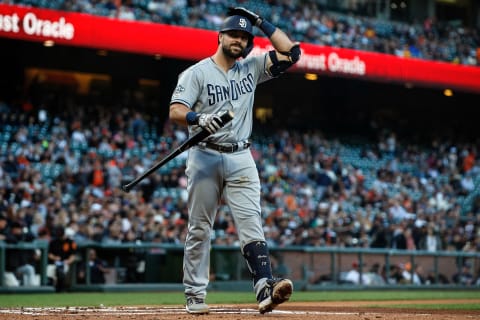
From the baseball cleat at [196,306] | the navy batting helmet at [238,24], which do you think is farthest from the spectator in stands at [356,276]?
the navy batting helmet at [238,24]

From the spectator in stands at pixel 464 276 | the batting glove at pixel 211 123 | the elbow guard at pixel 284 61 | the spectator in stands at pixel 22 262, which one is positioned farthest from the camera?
the spectator in stands at pixel 464 276

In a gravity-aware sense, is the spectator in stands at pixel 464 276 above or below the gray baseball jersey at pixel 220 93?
below

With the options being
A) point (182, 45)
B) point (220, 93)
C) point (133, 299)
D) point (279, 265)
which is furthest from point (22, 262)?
point (182, 45)

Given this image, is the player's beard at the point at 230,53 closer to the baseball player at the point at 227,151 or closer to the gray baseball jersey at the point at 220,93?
the baseball player at the point at 227,151

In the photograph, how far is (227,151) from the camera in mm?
6738

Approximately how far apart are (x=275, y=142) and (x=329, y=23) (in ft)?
12.8

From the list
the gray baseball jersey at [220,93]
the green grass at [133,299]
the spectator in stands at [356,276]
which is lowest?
the green grass at [133,299]

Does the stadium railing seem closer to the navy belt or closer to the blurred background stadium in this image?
the blurred background stadium

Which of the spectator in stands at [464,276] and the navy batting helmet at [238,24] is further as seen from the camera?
the spectator in stands at [464,276]

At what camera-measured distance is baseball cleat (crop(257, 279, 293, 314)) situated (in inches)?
245

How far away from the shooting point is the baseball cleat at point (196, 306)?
685 centimetres

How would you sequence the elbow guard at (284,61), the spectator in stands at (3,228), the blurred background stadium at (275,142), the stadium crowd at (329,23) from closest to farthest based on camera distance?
the elbow guard at (284,61) → the spectator in stands at (3,228) → the blurred background stadium at (275,142) → the stadium crowd at (329,23)

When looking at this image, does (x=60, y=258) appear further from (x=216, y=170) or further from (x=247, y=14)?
(x=247, y=14)

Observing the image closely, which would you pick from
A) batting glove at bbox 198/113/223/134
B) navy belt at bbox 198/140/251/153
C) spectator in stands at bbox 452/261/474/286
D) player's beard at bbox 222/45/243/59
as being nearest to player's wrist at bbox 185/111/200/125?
batting glove at bbox 198/113/223/134
